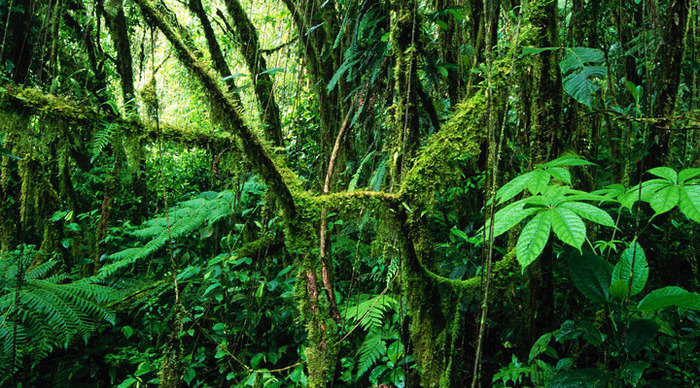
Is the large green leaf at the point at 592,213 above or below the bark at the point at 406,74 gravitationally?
below

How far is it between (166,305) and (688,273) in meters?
3.04

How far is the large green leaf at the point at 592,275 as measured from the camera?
1207 millimetres

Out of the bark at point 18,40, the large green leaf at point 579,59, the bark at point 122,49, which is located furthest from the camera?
the bark at point 122,49

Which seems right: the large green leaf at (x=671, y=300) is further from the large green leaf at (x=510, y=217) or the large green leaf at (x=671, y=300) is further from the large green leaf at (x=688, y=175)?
the large green leaf at (x=510, y=217)

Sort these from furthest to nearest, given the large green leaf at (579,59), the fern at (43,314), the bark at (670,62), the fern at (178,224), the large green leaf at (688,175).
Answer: the fern at (178,224)
the fern at (43,314)
the bark at (670,62)
the large green leaf at (579,59)
the large green leaf at (688,175)

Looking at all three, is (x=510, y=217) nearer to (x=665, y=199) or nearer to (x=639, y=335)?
(x=665, y=199)

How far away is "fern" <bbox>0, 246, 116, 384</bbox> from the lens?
1.89m

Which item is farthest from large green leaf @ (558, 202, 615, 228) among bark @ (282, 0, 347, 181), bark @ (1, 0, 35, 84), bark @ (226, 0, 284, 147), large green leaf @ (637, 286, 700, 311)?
bark @ (1, 0, 35, 84)

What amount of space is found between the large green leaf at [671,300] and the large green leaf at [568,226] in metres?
0.43

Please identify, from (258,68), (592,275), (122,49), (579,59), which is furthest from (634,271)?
(122,49)

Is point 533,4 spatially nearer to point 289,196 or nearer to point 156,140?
point 289,196

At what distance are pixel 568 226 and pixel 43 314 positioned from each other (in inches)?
95.9

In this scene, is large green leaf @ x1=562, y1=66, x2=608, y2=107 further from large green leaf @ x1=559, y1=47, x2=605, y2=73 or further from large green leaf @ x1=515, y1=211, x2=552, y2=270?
large green leaf @ x1=515, y1=211, x2=552, y2=270

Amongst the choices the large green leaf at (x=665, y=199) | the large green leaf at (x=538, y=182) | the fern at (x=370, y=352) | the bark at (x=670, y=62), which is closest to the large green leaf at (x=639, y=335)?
the large green leaf at (x=665, y=199)
